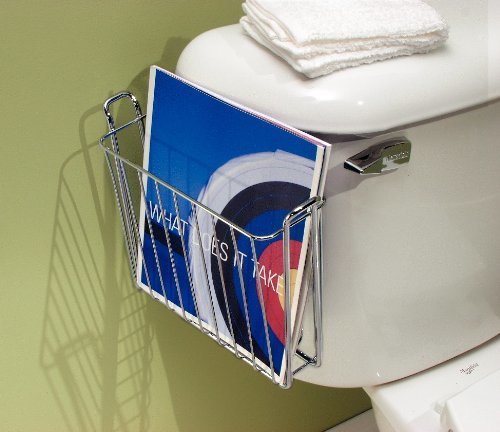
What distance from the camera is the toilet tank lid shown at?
23.6 inches

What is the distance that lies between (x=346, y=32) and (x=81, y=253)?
A: 1.37 ft

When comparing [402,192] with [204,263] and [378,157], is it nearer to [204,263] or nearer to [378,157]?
[378,157]

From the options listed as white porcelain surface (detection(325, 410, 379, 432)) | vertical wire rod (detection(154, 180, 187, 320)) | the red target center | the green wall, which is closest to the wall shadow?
the green wall

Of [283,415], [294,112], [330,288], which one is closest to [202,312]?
[330,288]

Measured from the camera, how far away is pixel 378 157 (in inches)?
24.2

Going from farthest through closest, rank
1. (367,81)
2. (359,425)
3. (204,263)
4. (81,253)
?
1. (359,425)
2. (81,253)
3. (204,263)
4. (367,81)

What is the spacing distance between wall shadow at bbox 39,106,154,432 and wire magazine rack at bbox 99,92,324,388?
0.10 ft

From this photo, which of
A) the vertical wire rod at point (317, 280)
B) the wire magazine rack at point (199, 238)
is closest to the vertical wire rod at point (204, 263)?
the wire magazine rack at point (199, 238)

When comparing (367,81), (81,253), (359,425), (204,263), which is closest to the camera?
(367,81)

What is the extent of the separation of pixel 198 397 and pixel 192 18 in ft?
1.81

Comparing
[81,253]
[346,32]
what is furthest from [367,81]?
[81,253]

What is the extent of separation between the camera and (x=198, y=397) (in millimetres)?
1060

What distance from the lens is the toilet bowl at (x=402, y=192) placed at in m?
0.61

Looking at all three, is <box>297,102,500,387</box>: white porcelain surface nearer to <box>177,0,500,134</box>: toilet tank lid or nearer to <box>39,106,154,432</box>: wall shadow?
<box>177,0,500,134</box>: toilet tank lid
